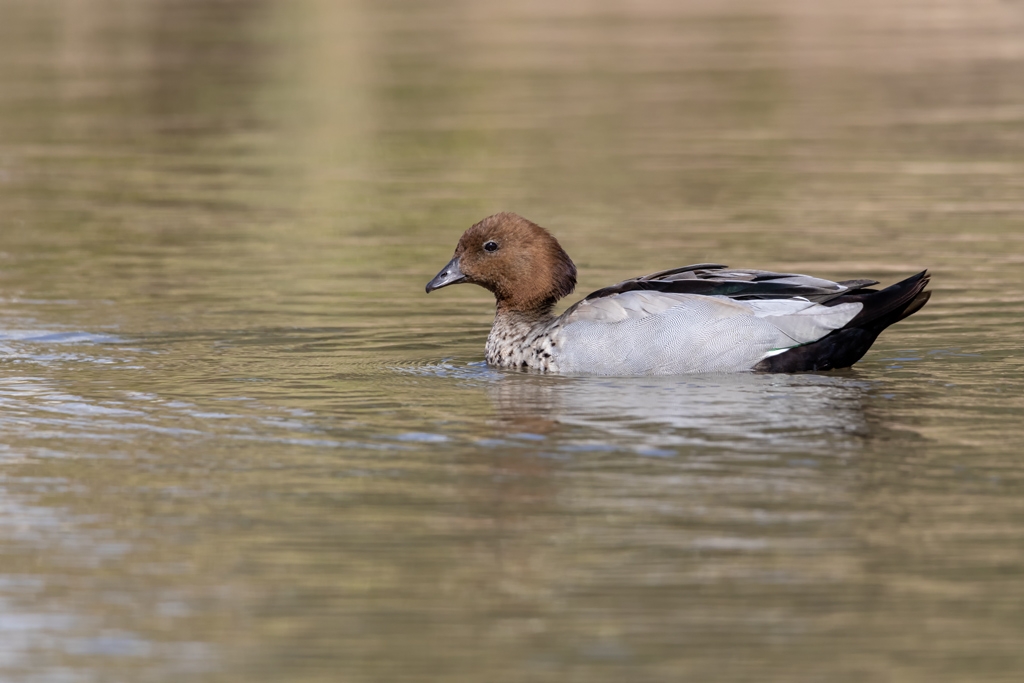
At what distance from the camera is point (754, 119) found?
2473cm

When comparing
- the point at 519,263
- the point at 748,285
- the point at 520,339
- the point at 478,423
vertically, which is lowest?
the point at 478,423

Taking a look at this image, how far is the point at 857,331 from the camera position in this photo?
10.2m

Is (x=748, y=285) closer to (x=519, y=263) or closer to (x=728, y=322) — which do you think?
(x=728, y=322)

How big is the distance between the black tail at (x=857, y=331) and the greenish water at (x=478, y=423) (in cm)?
15

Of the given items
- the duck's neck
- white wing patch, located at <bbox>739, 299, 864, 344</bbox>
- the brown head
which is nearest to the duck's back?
white wing patch, located at <bbox>739, 299, 864, 344</bbox>

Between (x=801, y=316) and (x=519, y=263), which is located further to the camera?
(x=519, y=263)

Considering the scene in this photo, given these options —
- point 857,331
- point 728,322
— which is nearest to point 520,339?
A: point 728,322

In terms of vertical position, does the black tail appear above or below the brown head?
below

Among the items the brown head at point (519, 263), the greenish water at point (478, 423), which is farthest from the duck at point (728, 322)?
→ the brown head at point (519, 263)

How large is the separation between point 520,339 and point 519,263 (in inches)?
27.4

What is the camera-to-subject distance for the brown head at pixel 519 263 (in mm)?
11430

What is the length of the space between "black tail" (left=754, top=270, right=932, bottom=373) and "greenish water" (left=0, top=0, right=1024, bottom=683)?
0.15m

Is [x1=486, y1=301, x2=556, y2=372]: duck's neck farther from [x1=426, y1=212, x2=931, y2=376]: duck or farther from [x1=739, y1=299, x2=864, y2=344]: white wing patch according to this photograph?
[x1=739, y1=299, x2=864, y2=344]: white wing patch

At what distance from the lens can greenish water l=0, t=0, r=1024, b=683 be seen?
597 cm
